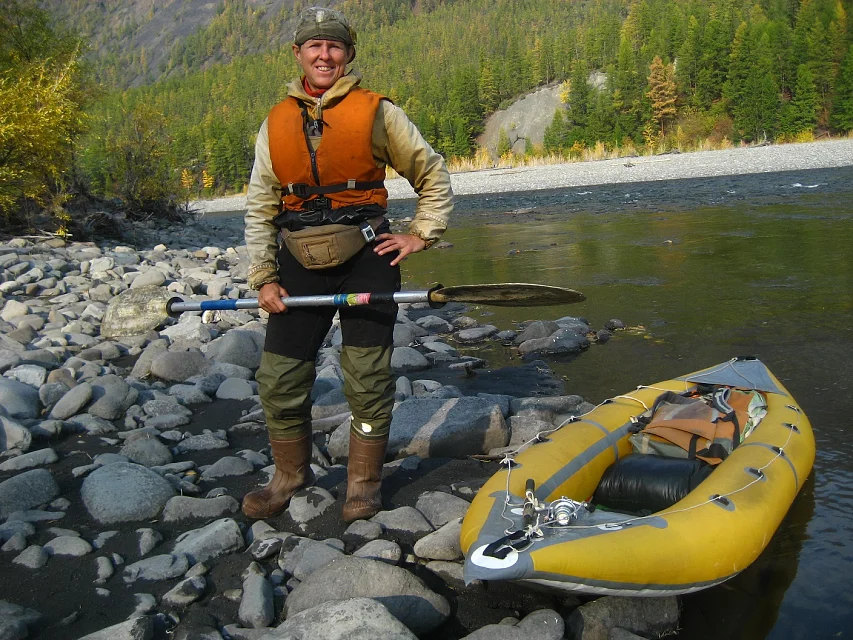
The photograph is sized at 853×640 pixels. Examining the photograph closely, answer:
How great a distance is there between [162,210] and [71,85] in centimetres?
417

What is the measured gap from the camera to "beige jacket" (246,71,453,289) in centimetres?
302

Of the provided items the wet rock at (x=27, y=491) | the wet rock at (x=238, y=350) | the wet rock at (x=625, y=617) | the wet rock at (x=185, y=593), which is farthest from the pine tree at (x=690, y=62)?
the wet rock at (x=185, y=593)

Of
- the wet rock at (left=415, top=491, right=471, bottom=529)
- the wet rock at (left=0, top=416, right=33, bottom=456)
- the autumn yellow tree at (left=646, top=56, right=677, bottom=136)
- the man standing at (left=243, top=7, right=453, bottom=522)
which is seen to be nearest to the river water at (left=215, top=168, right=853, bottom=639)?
the wet rock at (left=415, top=491, right=471, bottom=529)

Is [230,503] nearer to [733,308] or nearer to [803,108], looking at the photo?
[733,308]

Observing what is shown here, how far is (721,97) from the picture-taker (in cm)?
5938

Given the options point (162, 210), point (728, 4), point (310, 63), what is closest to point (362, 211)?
point (310, 63)

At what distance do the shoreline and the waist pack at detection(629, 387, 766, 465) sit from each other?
25.5m

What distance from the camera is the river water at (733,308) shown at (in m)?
2.93

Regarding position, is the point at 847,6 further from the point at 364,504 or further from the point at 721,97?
the point at 364,504

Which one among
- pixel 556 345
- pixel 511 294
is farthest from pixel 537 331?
pixel 511 294

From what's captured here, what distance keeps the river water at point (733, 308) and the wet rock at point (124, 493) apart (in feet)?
8.07

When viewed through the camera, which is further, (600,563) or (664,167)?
(664,167)

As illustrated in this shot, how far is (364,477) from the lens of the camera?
10.7 ft

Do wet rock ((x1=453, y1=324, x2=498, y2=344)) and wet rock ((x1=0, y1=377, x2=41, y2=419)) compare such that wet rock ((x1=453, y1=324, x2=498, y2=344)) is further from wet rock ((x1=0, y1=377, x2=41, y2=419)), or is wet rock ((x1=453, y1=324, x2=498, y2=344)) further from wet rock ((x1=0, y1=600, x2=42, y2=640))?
wet rock ((x1=0, y1=600, x2=42, y2=640))
